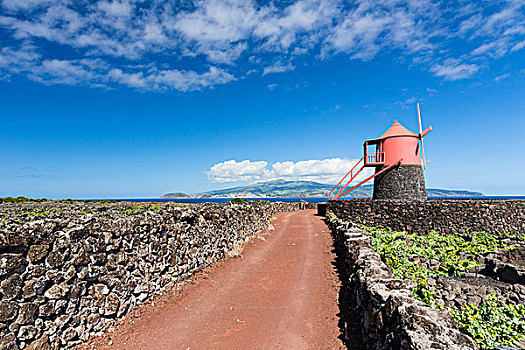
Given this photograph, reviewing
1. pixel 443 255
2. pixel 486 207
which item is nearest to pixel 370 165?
pixel 486 207

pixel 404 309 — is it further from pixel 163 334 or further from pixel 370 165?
pixel 370 165

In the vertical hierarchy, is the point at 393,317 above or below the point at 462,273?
above

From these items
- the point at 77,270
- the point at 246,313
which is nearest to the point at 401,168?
the point at 246,313

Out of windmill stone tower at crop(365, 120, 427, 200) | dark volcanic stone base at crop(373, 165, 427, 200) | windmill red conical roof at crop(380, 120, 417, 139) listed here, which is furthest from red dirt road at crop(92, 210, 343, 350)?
windmill red conical roof at crop(380, 120, 417, 139)

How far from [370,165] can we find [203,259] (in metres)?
22.9

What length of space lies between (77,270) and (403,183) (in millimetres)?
27934

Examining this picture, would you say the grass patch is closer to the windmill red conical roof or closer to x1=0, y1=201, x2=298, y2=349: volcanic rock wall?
x1=0, y1=201, x2=298, y2=349: volcanic rock wall

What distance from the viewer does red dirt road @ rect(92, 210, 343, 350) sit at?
661 cm

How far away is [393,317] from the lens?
493cm

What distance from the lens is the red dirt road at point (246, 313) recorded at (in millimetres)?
6613

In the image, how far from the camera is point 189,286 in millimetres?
9781

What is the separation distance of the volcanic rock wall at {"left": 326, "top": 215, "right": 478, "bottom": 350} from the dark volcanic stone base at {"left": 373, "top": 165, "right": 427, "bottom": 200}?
21.6m

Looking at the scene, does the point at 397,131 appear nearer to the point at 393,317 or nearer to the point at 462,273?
the point at 462,273

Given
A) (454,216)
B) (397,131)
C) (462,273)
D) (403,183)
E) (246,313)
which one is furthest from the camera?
(397,131)
